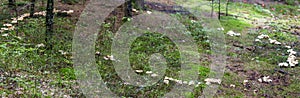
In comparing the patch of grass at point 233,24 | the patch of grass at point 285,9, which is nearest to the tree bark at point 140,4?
the patch of grass at point 233,24

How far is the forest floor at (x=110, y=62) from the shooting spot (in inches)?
319

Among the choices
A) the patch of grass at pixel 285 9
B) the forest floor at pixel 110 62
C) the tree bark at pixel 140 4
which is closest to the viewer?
the forest floor at pixel 110 62

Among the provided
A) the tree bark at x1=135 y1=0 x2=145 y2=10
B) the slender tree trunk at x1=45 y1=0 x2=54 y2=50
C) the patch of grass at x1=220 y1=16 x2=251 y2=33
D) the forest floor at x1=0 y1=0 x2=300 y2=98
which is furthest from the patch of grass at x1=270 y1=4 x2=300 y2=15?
the slender tree trunk at x1=45 y1=0 x2=54 y2=50

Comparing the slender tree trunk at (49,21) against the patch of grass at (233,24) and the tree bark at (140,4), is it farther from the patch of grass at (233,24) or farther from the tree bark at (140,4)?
the patch of grass at (233,24)

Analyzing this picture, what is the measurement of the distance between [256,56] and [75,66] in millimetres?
6485

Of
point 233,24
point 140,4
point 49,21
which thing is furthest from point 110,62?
point 233,24

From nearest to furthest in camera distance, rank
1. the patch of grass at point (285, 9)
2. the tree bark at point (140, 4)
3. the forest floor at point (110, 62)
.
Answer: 1. the forest floor at point (110, 62)
2. the tree bark at point (140, 4)
3. the patch of grass at point (285, 9)

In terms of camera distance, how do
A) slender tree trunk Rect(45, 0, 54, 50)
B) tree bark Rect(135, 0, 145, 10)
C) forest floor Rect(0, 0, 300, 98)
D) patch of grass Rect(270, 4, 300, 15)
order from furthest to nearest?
patch of grass Rect(270, 4, 300, 15), tree bark Rect(135, 0, 145, 10), slender tree trunk Rect(45, 0, 54, 50), forest floor Rect(0, 0, 300, 98)

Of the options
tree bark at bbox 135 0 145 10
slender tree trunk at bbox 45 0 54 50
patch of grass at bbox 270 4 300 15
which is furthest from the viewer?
patch of grass at bbox 270 4 300 15

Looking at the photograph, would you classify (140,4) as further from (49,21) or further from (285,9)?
(285,9)

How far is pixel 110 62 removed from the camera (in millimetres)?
9938

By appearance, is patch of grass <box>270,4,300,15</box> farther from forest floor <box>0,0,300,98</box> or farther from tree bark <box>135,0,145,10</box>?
tree bark <box>135,0,145,10</box>

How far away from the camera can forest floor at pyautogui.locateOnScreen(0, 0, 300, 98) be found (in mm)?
8094

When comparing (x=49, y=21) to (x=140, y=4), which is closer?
(x=49, y=21)
